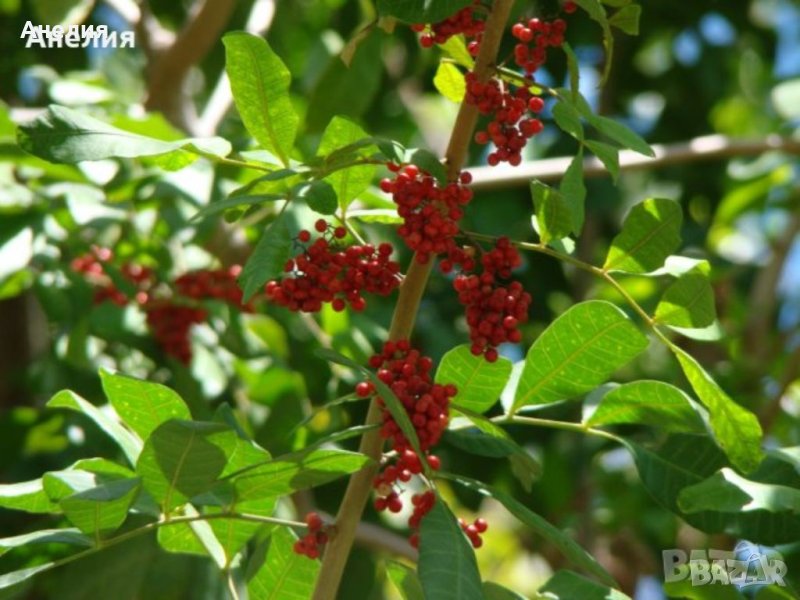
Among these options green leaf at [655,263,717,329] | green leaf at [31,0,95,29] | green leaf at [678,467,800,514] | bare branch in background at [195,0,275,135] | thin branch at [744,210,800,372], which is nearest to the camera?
green leaf at [678,467,800,514]

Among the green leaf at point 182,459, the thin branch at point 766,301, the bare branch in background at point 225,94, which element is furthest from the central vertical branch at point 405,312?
the thin branch at point 766,301

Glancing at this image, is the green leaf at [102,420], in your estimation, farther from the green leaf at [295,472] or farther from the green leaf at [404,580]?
the green leaf at [404,580]

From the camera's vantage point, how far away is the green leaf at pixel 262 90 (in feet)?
3.59

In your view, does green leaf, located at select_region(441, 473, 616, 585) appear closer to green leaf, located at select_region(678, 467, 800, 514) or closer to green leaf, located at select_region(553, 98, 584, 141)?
green leaf, located at select_region(678, 467, 800, 514)

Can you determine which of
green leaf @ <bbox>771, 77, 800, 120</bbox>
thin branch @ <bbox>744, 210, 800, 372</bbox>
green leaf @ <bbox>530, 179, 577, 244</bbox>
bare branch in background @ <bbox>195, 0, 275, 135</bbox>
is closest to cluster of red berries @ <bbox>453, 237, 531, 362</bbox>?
green leaf @ <bbox>530, 179, 577, 244</bbox>

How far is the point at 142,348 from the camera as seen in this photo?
1.92 metres

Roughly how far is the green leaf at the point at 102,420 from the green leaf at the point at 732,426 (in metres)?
0.44

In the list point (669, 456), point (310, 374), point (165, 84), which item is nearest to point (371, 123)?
point (165, 84)

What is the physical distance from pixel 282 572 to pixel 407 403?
0.19 metres

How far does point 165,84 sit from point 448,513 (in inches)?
48.9

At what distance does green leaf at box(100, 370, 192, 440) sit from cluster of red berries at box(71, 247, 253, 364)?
30.8 inches

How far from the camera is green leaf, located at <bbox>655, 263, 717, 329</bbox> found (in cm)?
114

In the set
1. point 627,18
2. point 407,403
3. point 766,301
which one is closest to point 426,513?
point 407,403
